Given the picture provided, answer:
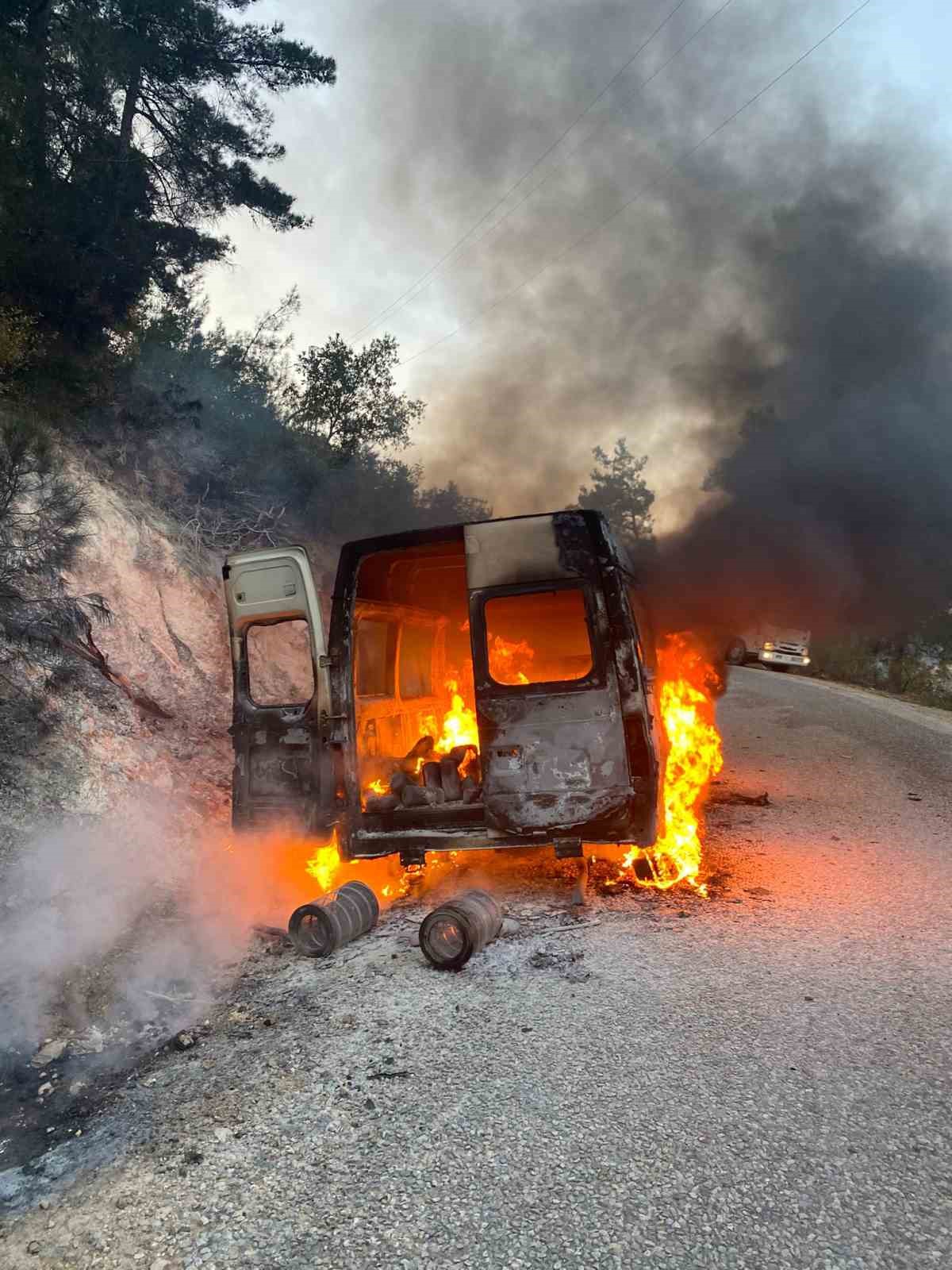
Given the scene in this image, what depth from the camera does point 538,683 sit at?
4.78 meters

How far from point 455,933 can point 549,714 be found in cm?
144

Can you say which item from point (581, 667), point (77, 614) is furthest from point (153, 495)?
point (581, 667)

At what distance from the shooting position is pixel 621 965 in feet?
13.6

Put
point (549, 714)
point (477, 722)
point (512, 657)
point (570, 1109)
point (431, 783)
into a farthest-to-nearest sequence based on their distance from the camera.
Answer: point (512, 657)
point (431, 783)
point (477, 722)
point (549, 714)
point (570, 1109)

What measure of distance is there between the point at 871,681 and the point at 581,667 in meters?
16.9

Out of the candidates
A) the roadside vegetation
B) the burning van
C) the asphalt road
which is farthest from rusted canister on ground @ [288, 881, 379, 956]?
the roadside vegetation

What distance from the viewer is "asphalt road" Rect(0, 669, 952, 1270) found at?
7.47 feet

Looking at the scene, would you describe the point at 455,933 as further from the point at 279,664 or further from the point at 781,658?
the point at 781,658

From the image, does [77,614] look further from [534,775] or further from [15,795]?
[534,775]

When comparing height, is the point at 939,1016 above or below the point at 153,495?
below

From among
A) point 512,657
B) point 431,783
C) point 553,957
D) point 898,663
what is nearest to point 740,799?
point 512,657

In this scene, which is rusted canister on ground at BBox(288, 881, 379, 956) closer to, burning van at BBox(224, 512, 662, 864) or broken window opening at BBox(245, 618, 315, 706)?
burning van at BBox(224, 512, 662, 864)

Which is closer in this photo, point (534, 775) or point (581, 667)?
point (534, 775)

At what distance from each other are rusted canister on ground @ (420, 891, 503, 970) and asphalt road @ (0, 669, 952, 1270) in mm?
116
